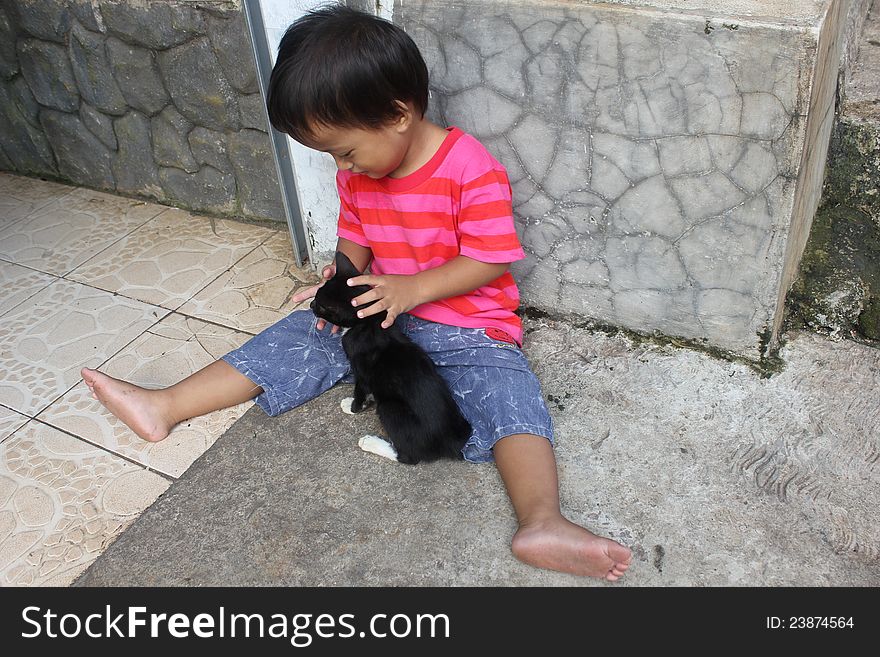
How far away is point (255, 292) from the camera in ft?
9.15

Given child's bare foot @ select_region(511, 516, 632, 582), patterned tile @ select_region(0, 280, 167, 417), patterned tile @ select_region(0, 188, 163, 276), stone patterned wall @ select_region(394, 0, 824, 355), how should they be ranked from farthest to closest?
patterned tile @ select_region(0, 188, 163, 276)
patterned tile @ select_region(0, 280, 167, 417)
stone patterned wall @ select_region(394, 0, 824, 355)
child's bare foot @ select_region(511, 516, 632, 582)

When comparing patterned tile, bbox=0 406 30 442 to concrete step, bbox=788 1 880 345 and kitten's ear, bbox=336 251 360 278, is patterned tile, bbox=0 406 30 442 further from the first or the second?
concrete step, bbox=788 1 880 345

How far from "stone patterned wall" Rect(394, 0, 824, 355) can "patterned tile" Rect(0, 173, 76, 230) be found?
2.14m

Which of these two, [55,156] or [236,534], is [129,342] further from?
[55,156]

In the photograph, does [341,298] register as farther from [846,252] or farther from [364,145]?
[846,252]

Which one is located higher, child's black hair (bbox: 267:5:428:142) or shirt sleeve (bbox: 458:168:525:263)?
child's black hair (bbox: 267:5:428:142)

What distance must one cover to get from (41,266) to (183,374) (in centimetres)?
102

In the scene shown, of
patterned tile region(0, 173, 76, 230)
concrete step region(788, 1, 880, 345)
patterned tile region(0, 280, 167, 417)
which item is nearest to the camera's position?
concrete step region(788, 1, 880, 345)

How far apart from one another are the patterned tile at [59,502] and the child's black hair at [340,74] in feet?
3.43

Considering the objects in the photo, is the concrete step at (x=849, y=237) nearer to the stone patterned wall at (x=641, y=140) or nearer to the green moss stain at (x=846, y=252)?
the green moss stain at (x=846, y=252)

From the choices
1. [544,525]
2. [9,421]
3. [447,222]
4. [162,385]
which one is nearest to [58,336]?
[9,421]

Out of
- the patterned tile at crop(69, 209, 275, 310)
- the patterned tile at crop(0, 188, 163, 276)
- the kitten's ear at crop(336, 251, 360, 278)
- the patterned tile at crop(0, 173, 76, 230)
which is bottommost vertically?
the patterned tile at crop(69, 209, 275, 310)

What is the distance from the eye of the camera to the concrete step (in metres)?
2.28

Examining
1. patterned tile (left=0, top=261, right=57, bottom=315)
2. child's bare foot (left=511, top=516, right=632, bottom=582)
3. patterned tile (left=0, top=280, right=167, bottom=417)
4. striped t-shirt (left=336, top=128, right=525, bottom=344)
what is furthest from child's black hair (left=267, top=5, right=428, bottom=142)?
patterned tile (left=0, top=261, right=57, bottom=315)
